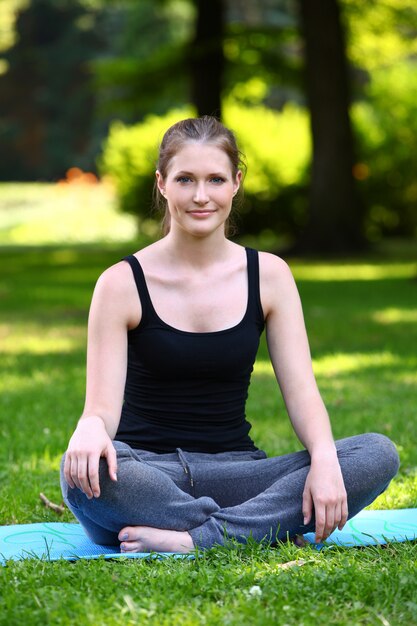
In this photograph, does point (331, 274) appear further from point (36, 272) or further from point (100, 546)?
point (100, 546)

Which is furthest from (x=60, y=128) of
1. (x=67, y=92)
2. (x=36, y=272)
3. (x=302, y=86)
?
(x=36, y=272)

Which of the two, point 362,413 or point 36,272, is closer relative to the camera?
point 362,413

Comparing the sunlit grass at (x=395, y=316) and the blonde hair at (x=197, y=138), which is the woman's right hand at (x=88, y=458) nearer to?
the blonde hair at (x=197, y=138)

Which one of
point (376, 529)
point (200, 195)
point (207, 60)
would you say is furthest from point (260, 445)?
point (207, 60)

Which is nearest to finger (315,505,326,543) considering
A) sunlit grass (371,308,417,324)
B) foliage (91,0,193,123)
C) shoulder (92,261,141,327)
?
shoulder (92,261,141,327)

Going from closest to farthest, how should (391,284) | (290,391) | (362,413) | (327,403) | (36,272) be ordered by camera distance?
(290,391), (362,413), (327,403), (391,284), (36,272)

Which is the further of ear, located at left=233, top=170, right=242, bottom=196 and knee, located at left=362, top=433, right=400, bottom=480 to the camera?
ear, located at left=233, top=170, right=242, bottom=196

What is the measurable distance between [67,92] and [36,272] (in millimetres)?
35053

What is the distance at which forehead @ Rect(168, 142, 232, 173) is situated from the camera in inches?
149

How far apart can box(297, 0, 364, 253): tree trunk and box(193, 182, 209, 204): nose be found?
15278 millimetres

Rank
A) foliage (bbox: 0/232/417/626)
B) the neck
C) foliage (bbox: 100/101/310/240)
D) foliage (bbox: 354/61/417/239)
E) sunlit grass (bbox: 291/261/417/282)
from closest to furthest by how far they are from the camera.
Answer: foliage (bbox: 0/232/417/626), the neck, sunlit grass (bbox: 291/261/417/282), foliage (bbox: 100/101/310/240), foliage (bbox: 354/61/417/239)

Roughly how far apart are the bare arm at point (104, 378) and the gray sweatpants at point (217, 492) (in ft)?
0.27

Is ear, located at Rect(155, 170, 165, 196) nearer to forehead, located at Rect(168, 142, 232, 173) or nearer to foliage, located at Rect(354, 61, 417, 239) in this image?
forehead, located at Rect(168, 142, 232, 173)

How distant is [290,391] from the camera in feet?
12.7
